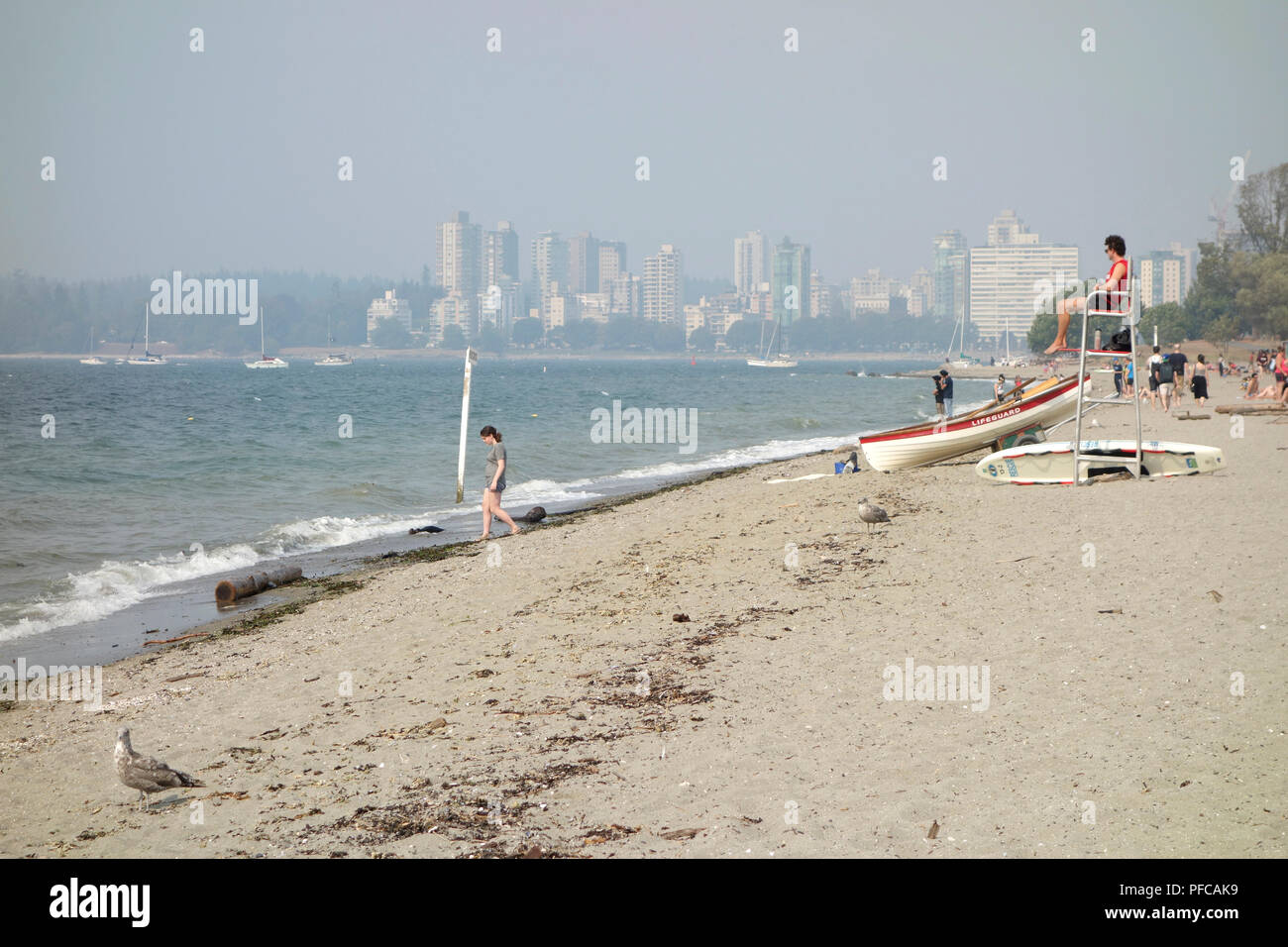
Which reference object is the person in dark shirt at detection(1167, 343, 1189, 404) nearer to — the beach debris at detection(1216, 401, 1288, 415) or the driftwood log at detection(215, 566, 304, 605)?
the beach debris at detection(1216, 401, 1288, 415)

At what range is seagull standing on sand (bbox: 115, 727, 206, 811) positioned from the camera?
5652mm

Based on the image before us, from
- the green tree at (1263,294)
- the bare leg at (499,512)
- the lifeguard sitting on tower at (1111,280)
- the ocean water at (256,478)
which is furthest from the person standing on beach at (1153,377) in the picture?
the green tree at (1263,294)

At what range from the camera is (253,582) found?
12.8m

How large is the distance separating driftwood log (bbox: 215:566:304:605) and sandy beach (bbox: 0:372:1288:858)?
4.66 feet

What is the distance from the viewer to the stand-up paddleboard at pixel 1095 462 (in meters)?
13.6

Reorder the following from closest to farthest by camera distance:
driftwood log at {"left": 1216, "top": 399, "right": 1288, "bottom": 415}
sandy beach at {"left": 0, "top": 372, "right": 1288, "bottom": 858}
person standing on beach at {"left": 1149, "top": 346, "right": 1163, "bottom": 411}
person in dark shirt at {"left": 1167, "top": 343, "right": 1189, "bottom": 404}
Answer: sandy beach at {"left": 0, "top": 372, "right": 1288, "bottom": 858} → driftwood log at {"left": 1216, "top": 399, "right": 1288, "bottom": 415} → person standing on beach at {"left": 1149, "top": 346, "right": 1163, "bottom": 411} → person in dark shirt at {"left": 1167, "top": 343, "right": 1189, "bottom": 404}

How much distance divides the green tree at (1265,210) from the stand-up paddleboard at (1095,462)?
4270 inches

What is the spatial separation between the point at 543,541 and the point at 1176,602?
8973 mm

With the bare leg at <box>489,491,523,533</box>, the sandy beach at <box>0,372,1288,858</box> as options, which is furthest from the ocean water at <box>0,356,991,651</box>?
the sandy beach at <box>0,372,1288,858</box>

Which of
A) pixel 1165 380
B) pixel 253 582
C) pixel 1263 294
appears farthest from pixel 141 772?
pixel 1263 294

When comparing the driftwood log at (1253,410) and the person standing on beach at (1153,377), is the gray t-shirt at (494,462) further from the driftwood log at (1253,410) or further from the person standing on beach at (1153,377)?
the person standing on beach at (1153,377)

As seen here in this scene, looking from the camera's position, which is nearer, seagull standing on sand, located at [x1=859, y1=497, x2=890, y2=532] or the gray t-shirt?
seagull standing on sand, located at [x1=859, y1=497, x2=890, y2=532]

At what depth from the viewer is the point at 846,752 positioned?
560cm

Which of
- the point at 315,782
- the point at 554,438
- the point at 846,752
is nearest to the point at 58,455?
the point at 554,438
